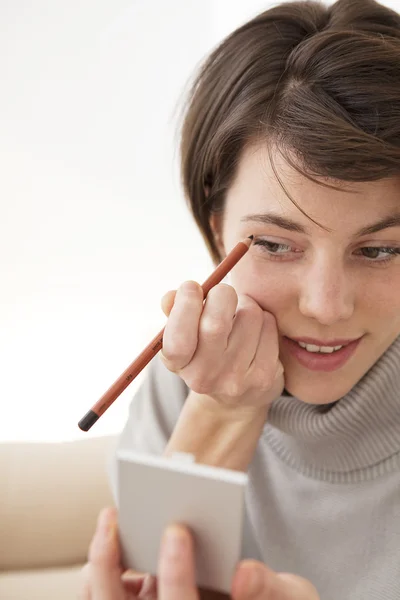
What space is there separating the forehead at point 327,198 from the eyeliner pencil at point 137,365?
2.5 inches

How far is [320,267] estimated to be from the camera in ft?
2.39

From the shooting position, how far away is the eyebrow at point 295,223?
2.35ft

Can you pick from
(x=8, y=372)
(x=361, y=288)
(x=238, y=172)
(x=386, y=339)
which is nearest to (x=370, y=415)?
(x=386, y=339)

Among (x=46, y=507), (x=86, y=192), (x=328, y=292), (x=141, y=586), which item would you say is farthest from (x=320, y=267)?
(x=86, y=192)

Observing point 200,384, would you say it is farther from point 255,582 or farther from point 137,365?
point 255,582

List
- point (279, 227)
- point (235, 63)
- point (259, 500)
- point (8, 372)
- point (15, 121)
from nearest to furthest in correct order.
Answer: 1. point (279, 227)
2. point (235, 63)
3. point (259, 500)
4. point (15, 121)
5. point (8, 372)

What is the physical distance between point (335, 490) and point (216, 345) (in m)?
0.38

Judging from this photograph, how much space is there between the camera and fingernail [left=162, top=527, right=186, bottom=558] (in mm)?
456

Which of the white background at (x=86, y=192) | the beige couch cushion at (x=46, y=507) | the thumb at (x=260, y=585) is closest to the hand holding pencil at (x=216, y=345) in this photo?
the thumb at (x=260, y=585)

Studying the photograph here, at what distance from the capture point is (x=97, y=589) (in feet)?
1.63

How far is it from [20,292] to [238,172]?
1.17 m

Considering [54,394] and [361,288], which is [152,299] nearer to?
[54,394]

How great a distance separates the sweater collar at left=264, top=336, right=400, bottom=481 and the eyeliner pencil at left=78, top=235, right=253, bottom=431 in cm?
28

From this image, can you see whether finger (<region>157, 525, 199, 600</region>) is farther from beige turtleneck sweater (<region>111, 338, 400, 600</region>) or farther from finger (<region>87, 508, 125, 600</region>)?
beige turtleneck sweater (<region>111, 338, 400, 600</region>)
